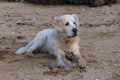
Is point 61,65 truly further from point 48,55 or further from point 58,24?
point 48,55

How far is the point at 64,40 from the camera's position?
21.6 feet

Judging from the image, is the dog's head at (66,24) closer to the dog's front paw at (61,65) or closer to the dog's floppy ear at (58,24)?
the dog's floppy ear at (58,24)

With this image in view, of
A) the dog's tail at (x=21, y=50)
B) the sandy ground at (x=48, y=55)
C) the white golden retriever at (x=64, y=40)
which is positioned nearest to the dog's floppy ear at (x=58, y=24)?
the white golden retriever at (x=64, y=40)

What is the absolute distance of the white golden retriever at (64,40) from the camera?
637 cm

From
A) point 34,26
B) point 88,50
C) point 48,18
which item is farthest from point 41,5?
point 88,50

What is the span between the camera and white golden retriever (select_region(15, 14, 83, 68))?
637cm

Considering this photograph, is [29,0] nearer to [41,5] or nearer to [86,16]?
[41,5]

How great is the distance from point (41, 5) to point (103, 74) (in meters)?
7.45

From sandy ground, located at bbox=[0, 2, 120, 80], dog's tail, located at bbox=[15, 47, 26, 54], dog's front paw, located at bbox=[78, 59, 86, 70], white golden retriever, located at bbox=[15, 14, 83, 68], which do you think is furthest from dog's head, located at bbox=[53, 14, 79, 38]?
dog's tail, located at bbox=[15, 47, 26, 54]

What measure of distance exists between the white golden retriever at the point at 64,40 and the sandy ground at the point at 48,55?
0.16 metres

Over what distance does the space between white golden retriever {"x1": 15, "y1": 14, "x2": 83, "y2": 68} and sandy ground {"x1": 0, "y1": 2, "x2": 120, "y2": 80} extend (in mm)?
164

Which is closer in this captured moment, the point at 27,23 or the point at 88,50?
the point at 88,50

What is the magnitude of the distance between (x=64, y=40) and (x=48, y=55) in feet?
1.97

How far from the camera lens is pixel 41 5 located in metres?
13.1
